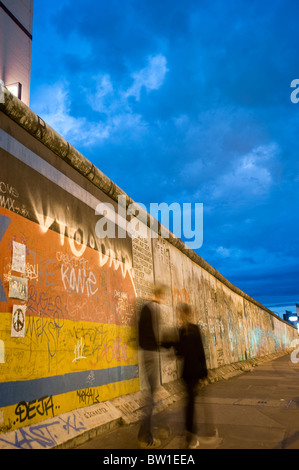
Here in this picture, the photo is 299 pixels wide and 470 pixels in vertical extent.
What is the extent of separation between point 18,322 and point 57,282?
38.5 inches

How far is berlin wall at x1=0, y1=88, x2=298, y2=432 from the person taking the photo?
411cm

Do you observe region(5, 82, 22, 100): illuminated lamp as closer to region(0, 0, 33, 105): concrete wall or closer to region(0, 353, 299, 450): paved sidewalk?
region(0, 0, 33, 105): concrete wall

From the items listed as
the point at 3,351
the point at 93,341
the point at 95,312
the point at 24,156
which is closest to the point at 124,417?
the point at 93,341

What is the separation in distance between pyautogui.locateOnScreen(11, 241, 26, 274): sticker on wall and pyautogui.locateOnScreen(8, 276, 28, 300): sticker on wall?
0.11m

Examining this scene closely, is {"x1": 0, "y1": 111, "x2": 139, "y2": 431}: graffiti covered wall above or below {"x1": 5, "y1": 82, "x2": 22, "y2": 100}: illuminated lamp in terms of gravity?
below

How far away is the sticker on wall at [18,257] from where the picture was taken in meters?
4.21

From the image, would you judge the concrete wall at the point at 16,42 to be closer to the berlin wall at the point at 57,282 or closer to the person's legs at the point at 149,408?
the berlin wall at the point at 57,282

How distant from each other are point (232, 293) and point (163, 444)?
15.7m

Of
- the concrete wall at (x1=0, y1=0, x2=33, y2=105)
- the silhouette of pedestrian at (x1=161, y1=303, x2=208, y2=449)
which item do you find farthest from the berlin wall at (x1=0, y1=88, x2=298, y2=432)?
the concrete wall at (x1=0, y1=0, x2=33, y2=105)

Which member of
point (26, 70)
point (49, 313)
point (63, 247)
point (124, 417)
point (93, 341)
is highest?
point (26, 70)

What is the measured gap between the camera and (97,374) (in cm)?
564

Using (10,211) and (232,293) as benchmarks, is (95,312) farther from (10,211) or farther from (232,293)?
(232,293)

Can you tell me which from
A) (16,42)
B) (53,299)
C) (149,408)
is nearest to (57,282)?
(53,299)
